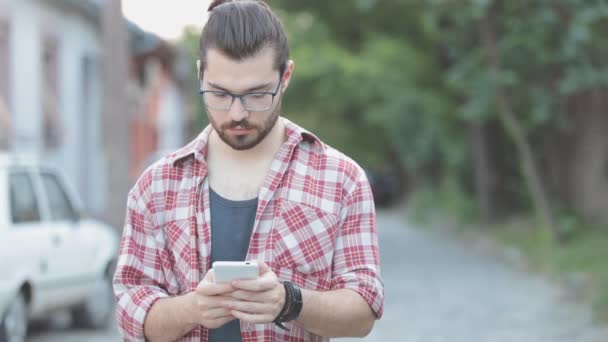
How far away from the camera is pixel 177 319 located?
2543mm

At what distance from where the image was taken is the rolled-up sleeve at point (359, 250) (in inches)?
103

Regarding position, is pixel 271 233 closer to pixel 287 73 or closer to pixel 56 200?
pixel 287 73

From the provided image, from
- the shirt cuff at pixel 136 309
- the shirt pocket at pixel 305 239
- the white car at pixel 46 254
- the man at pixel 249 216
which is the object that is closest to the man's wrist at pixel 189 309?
the man at pixel 249 216

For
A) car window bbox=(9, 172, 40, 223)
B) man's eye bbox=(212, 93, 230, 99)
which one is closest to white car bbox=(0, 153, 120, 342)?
car window bbox=(9, 172, 40, 223)

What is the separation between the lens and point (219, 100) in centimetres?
255

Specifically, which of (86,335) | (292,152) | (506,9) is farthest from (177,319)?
(506,9)

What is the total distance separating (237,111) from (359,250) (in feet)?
1.58

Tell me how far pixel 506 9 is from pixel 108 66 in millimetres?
5369

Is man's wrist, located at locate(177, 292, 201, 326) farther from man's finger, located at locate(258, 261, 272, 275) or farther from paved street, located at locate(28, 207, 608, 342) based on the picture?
paved street, located at locate(28, 207, 608, 342)

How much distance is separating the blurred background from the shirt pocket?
4971 mm

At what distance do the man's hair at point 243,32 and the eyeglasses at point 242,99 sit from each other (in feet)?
0.27

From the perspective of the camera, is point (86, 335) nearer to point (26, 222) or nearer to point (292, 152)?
point (26, 222)

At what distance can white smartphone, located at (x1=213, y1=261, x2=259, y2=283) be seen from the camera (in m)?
2.31

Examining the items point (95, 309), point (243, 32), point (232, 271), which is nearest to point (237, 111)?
point (243, 32)
